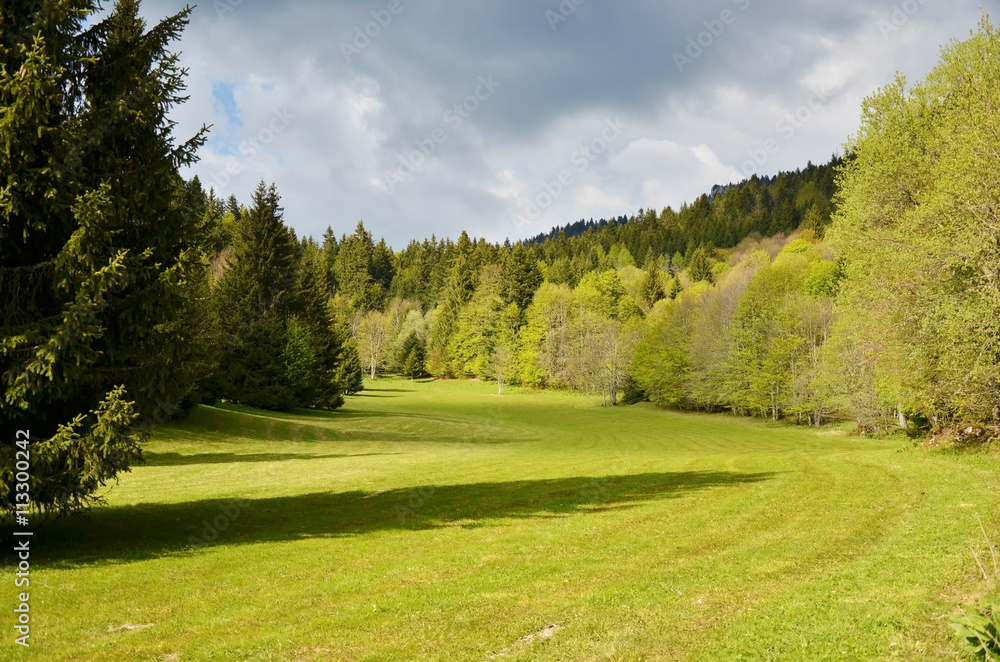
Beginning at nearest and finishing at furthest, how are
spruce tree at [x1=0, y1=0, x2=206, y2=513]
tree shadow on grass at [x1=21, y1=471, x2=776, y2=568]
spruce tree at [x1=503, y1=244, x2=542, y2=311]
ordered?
spruce tree at [x1=0, y1=0, x2=206, y2=513], tree shadow on grass at [x1=21, y1=471, x2=776, y2=568], spruce tree at [x1=503, y1=244, x2=542, y2=311]

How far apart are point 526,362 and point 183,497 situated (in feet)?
239

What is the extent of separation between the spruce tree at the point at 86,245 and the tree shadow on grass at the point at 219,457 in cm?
1491

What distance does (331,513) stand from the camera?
15.5 metres

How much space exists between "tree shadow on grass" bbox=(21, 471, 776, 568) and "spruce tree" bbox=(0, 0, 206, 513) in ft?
5.62

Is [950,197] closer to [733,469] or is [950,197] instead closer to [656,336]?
[733,469]

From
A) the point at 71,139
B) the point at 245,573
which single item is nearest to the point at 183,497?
the point at 245,573

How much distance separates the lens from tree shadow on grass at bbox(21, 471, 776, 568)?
39.6 feet

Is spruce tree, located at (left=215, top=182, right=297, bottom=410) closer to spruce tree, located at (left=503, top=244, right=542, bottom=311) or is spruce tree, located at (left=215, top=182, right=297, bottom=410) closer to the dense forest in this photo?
the dense forest

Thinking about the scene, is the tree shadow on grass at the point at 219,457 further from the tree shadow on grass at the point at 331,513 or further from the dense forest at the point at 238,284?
the tree shadow on grass at the point at 331,513

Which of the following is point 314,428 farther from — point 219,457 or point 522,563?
point 522,563

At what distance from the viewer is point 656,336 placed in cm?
7019

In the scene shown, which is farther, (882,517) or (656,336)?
(656,336)

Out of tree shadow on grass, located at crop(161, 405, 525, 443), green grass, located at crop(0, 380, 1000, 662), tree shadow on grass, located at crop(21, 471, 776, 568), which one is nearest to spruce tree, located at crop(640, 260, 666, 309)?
tree shadow on grass, located at crop(161, 405, 525, 443)

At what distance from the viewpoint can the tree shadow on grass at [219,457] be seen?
84.1 ft
